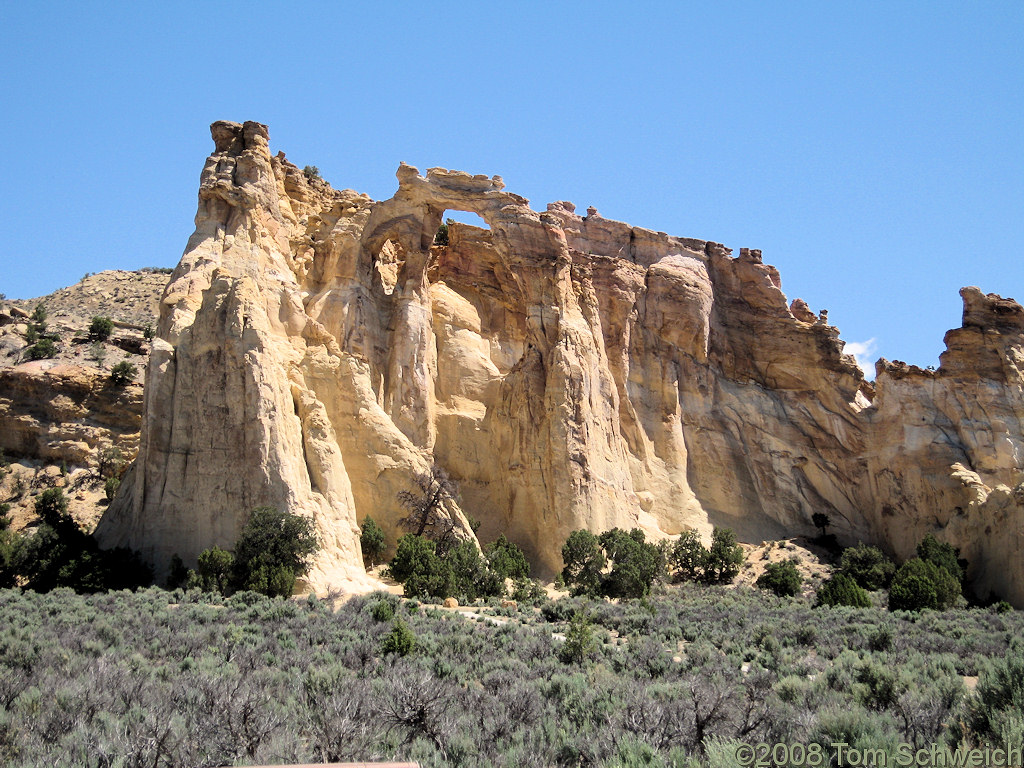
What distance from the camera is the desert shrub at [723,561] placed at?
119 ft

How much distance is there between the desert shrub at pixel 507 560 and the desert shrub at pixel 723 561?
8533mm

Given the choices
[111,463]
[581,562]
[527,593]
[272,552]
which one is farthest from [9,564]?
[581,562]

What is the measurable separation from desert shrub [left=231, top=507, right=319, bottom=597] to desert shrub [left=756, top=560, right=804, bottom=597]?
18.6 m

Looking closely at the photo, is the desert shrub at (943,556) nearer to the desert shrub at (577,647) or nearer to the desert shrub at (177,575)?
the desert shrub at (577,647)

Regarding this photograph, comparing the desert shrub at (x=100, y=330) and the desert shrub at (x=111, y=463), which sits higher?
the desert shrub at (x=100, y=330)

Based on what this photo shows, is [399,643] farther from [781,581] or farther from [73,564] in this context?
[781,581]

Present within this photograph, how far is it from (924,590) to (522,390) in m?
18.7

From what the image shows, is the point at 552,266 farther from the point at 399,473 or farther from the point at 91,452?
the point at 91,452

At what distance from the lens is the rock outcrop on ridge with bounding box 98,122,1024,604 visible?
29.8 meters

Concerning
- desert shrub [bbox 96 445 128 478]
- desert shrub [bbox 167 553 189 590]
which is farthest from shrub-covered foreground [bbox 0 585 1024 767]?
desert shrub [bbox 96 445 128 478]

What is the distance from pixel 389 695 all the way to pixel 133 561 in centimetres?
1968

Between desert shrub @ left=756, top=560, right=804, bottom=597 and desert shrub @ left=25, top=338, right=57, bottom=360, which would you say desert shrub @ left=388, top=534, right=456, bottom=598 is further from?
desert shrub @ left=25, top=338, right=57, bottom=360

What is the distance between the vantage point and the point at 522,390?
127ft

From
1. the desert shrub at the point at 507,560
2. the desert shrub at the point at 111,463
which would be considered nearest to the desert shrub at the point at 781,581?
the desert shrub at the point at 507,560
